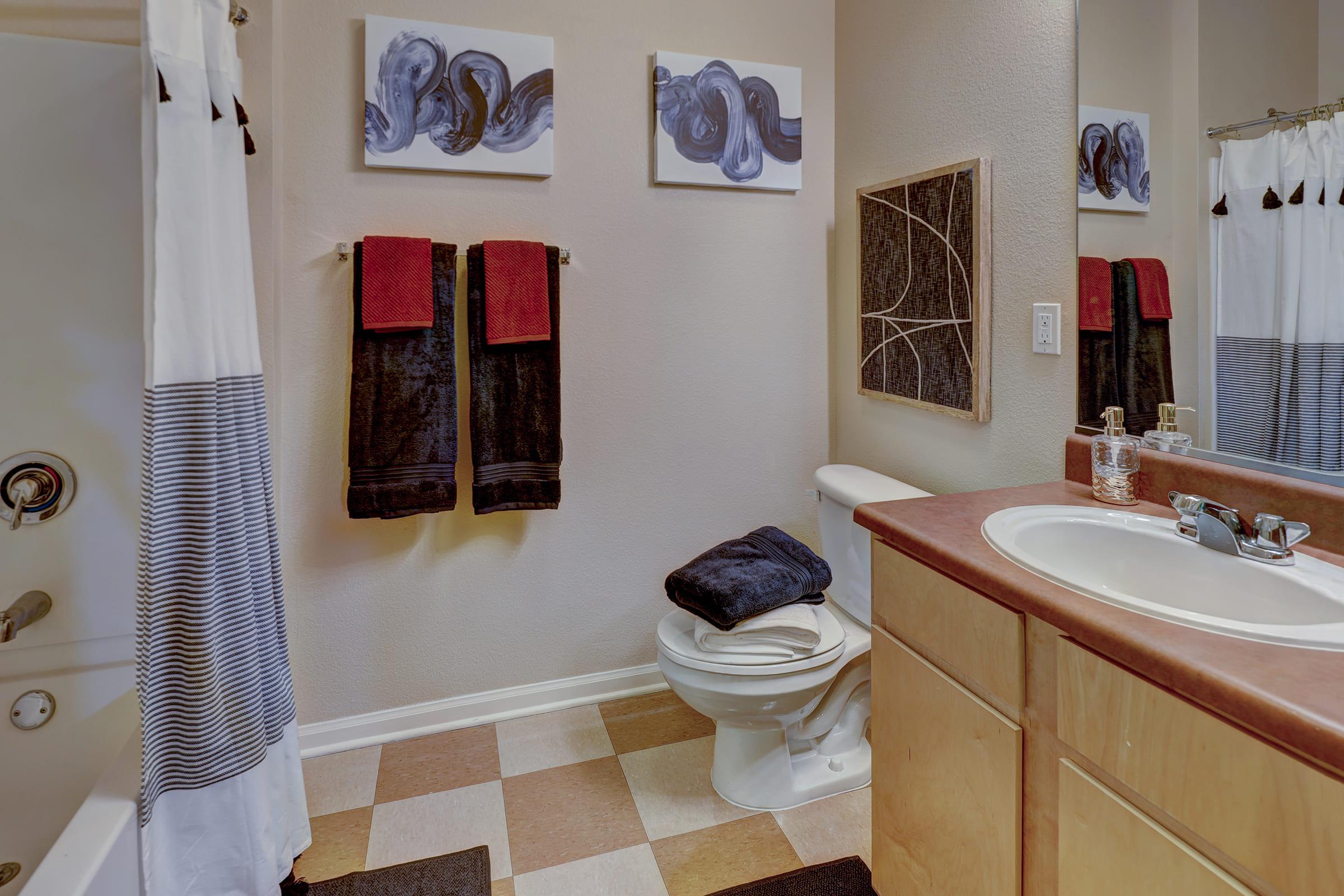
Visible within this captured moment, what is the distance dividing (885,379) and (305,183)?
1.67 m

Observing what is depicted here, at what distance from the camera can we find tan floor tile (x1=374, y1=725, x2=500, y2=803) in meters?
1.93

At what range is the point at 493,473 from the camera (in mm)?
2062

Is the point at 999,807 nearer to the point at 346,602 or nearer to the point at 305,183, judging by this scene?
the point at 346,602

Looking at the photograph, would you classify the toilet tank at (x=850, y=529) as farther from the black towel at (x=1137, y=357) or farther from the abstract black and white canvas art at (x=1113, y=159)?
the abstract black and white canvas art at (x=1113, y=159)

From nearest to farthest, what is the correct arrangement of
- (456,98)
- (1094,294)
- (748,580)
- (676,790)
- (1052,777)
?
(1052,777)
(1094,294)
(748,580)
(676,790)
(456,98)

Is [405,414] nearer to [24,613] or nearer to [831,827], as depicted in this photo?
[24,613]

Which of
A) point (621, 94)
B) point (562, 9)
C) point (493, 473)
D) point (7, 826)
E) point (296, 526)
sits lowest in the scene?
point (7, 826)

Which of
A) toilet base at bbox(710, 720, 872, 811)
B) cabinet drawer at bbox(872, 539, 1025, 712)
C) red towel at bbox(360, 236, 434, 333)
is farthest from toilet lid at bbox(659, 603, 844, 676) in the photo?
red towel at bbox(360, 236, 434, 333)

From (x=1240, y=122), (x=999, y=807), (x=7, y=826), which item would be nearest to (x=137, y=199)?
(x=7, y=826)

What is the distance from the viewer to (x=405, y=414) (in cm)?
197

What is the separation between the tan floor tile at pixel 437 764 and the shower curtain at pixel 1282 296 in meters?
1.85

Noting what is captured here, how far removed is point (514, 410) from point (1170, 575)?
154cm

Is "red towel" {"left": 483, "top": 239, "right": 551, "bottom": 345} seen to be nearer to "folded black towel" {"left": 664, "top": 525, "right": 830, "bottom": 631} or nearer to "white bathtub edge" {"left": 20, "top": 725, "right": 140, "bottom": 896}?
"folded black towel" {"left": 664, "top": 525, "right": 830, "bottom": 631}

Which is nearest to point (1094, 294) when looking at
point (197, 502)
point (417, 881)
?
point (197, 502)
